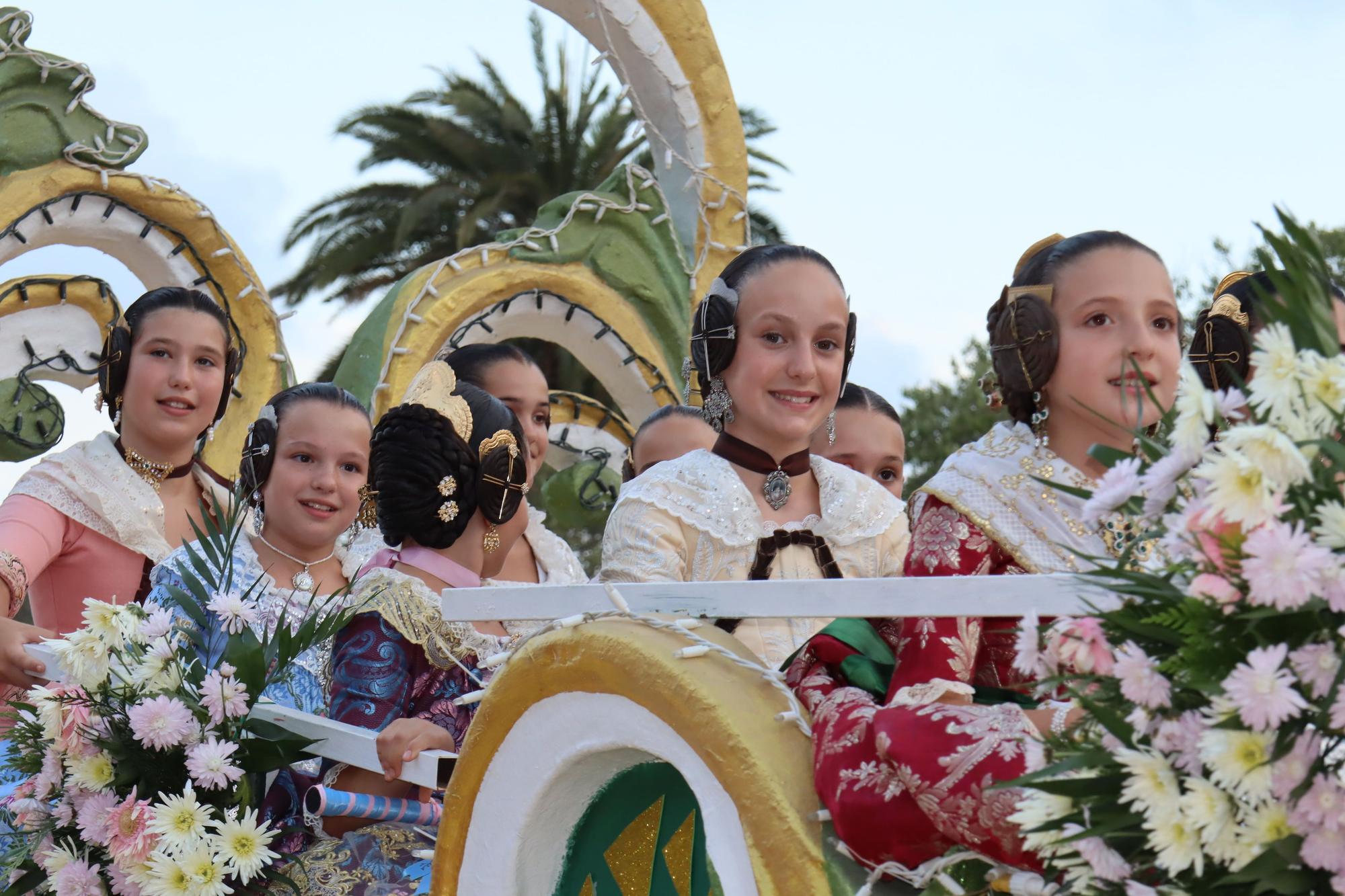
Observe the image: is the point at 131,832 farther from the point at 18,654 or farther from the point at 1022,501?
the point at 1022,501

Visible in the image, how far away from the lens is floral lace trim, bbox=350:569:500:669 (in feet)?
9.70

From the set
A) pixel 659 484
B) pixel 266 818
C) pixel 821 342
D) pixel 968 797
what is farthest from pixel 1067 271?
pixel 266 818

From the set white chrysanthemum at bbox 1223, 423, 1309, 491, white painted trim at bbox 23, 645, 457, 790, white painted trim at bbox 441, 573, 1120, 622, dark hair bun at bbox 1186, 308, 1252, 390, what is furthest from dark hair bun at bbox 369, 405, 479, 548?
white chrysanthemum at bbox 1223, 423, 1309, 491

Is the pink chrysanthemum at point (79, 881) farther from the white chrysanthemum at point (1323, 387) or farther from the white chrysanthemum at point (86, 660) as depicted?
the white chrysanthemum at point (1323, 387)

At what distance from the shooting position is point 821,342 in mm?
3139

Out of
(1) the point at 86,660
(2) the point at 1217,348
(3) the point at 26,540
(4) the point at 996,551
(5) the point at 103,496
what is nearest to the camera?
(4) the point at 996,551

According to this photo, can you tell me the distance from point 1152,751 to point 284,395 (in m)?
2.87

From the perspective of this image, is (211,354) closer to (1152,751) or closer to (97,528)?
(97,528)

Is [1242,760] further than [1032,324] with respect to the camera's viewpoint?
No

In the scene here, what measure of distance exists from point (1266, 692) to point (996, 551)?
3.75 feet

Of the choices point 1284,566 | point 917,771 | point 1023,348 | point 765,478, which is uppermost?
point 1023,348

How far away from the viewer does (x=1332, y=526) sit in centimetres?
134

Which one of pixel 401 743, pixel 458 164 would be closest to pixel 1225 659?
pixel 401 743

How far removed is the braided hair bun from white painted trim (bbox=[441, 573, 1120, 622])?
2.92ft
